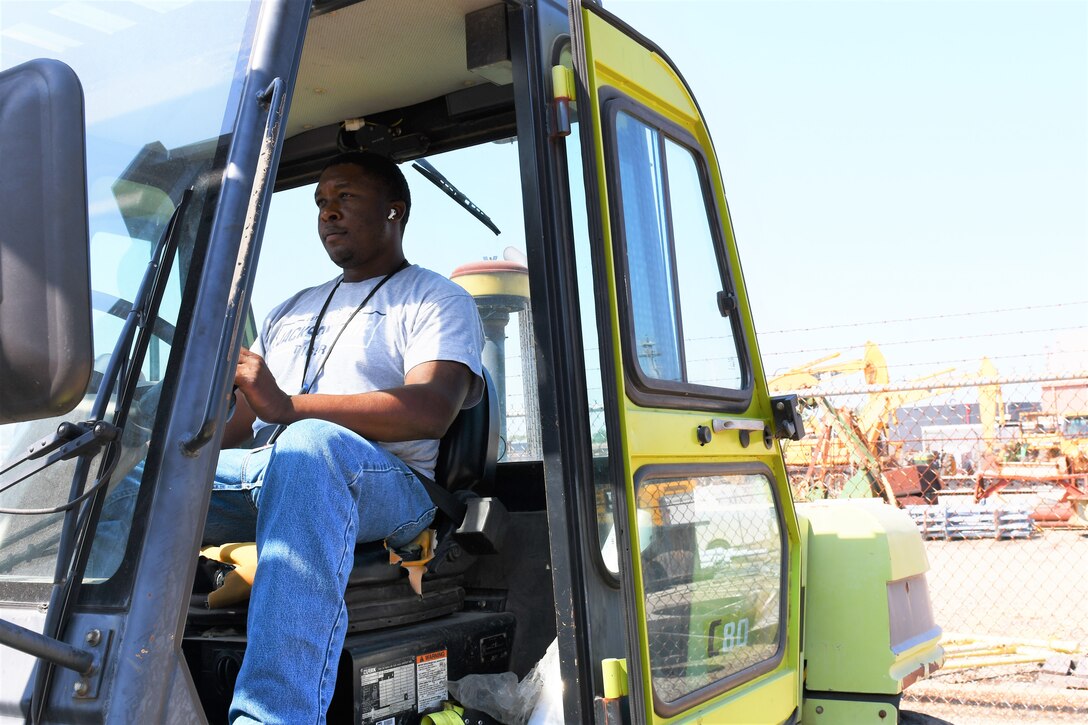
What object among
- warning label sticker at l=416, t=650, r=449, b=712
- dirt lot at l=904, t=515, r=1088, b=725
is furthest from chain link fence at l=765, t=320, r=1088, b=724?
warning label sticker at l=416, t=650, r=449, b=712

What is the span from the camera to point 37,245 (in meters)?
1.18

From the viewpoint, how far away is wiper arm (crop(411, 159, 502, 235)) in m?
3.12

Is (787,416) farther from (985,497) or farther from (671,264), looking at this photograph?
(985,497)

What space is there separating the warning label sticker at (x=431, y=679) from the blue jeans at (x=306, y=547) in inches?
11.7

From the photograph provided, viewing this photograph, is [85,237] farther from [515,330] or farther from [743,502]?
[515,330]

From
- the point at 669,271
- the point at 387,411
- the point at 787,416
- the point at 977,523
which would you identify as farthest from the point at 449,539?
the point at 977,523

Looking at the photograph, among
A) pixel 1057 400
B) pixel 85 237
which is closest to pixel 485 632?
pixel 85 237

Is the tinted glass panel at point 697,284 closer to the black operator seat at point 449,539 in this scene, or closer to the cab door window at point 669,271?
the cab door window at point 669,271

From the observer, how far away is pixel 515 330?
10.4ft

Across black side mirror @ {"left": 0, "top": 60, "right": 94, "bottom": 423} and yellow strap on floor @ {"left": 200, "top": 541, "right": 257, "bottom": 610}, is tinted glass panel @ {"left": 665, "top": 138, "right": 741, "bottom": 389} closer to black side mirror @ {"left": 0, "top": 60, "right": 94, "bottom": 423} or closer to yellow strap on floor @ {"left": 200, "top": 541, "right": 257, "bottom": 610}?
yellow strap on floor @ {"left": 200, "top": 541, "right": 257, "bottom": 610}

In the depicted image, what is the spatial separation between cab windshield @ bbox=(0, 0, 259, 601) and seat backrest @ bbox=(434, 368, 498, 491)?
114 centimetres

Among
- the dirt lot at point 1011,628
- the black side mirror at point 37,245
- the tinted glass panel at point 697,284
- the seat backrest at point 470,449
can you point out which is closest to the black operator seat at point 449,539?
the seat backrest at point 470,449

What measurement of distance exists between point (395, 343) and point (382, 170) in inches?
25.1

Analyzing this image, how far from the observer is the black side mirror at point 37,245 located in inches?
46.1
